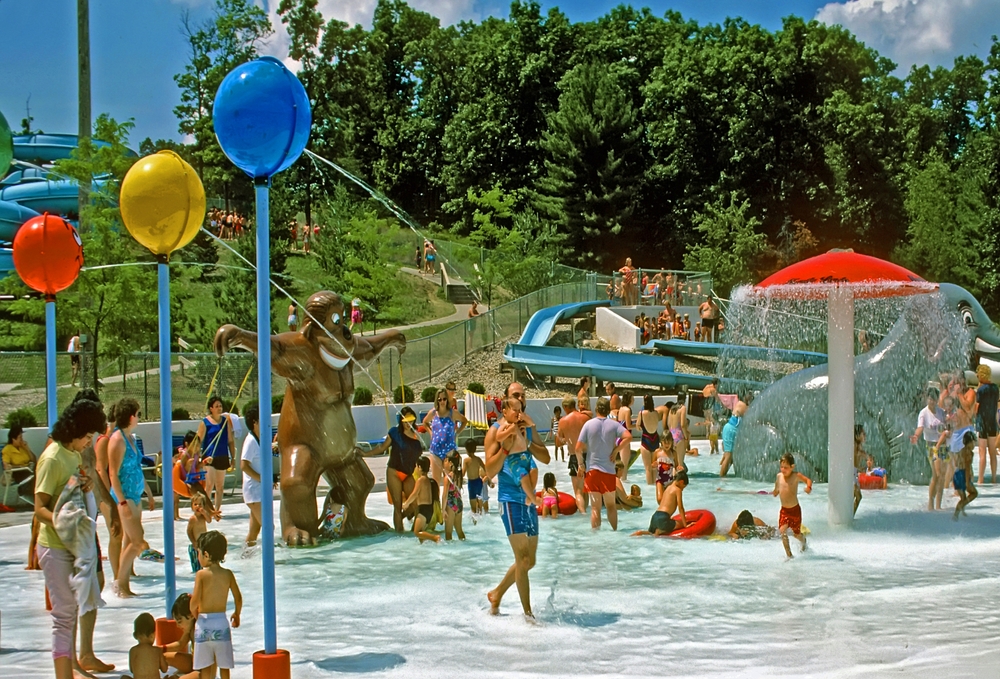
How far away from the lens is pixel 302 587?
996 cm

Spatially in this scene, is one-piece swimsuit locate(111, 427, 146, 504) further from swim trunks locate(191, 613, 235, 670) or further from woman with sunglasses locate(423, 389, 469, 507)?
woman with sunglasses locate(423, 389, 469, 507)

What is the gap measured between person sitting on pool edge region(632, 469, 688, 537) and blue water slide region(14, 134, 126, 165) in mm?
38241

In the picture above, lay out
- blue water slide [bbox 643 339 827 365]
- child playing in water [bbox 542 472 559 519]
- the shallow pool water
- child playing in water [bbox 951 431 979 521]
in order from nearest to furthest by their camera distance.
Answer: the shallow pool water < child playing in water [bbox 951 431 979 521] < child playing in water [bbox 542 472 559 519] < blue water slide [bbox 643 339 827 365]

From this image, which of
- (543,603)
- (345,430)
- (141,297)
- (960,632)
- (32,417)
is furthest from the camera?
(141,297)

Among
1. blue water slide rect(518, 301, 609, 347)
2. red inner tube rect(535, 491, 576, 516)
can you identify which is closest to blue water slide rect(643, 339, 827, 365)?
blue water slide rect(518, 301, 609, 347)

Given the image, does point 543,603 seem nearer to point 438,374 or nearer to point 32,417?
point 32,417

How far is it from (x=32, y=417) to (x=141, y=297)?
5628 mm

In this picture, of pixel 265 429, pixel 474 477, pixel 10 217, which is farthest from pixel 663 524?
pixel 10 217

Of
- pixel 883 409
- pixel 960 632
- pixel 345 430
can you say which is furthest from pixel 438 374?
pixel 960 632

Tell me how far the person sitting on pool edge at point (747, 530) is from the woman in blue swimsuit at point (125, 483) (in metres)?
6.40

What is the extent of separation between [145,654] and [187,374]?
1819 centimetres

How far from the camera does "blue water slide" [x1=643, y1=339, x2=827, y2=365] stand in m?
30.0

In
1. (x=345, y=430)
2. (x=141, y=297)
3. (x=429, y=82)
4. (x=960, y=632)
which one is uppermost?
(x=429, y=82)

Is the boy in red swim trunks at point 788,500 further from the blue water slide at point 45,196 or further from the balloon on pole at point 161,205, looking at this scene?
the blue water slide at point 45,196
